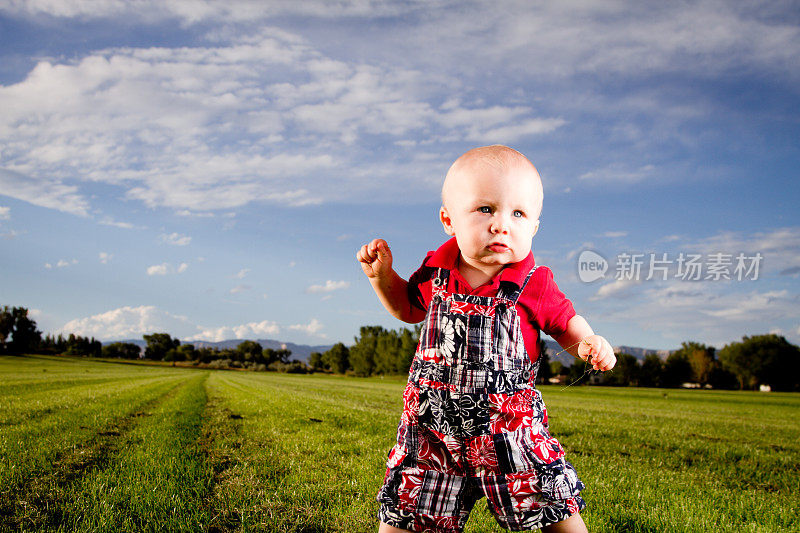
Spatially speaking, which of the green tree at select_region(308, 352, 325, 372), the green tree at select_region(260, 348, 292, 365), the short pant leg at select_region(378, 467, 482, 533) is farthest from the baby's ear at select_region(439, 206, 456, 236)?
the green tree at select_region(260, 348, 292, 365)

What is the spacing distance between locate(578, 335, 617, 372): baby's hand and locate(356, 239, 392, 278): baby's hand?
1.14 meters

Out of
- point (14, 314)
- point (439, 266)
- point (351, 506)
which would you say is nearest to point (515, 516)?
point (439, 266)

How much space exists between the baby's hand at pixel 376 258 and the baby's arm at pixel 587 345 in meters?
1.05

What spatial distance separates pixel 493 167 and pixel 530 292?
0.68m

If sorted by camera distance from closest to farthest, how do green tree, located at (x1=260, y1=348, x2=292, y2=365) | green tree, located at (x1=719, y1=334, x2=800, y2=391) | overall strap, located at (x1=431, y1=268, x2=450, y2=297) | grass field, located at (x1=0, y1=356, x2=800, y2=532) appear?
overall strap, located at (x1=431, y1=268, x2=450, y2=297) < grass field, located at (x1=0, y1=356, x2=800, y2=532) < green tree, located at (x1=719, y1=334, x2=800, y2=391) < green tree, located at (x1=260, y1=348, x2=292, y2=365)

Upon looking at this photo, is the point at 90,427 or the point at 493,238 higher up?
the point at 493,238

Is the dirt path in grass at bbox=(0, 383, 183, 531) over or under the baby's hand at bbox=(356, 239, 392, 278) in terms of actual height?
under

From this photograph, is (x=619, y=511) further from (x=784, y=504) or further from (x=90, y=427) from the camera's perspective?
(x=90, y=427)

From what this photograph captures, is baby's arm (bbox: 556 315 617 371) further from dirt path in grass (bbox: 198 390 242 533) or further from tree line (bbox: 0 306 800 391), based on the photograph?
tree line (bbox: 0 306 800 391)

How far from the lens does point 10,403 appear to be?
39.2ft

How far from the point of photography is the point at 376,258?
10.2 feet

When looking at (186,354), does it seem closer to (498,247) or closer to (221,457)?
(221,457)

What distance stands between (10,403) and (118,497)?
1019cm

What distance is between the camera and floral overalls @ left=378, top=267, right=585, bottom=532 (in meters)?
2.60
